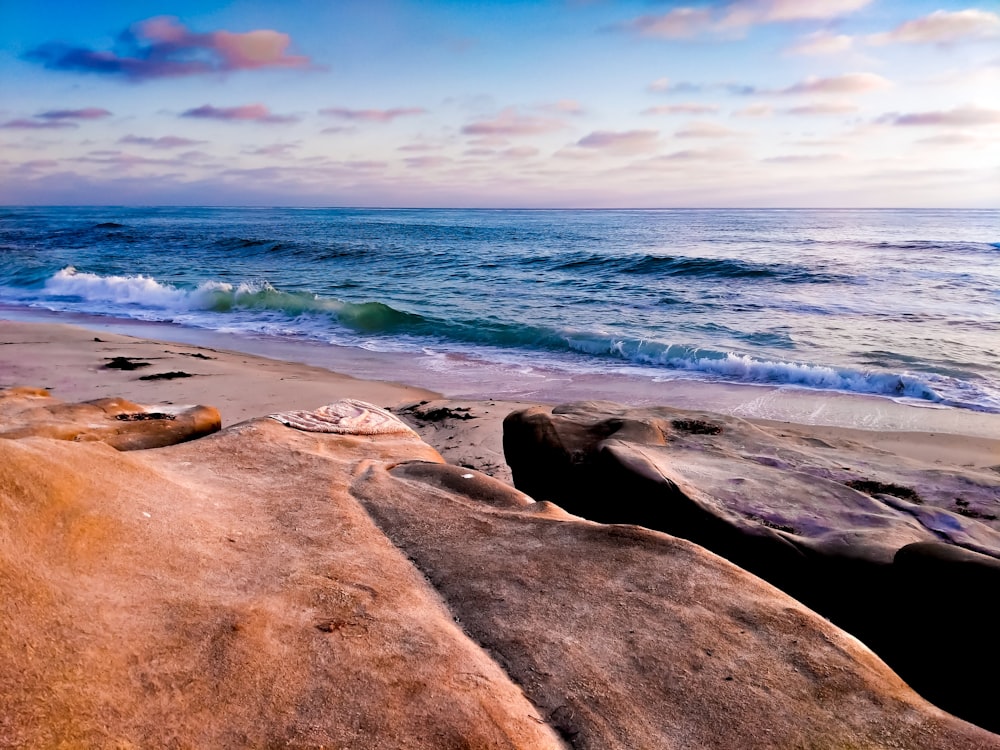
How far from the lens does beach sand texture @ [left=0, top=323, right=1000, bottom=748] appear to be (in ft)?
5.29

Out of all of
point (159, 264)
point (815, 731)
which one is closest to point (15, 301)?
point (159, 264)

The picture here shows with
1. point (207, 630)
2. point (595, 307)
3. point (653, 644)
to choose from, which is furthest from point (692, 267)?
point (207, 630)

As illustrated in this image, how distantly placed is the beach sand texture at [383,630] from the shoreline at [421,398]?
2.68m

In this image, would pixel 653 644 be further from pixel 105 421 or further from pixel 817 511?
pixel 105 421

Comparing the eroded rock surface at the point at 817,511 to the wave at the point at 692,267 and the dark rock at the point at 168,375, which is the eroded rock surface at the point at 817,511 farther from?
the wave at the point at 692,267

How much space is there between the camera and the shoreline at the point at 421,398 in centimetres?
620

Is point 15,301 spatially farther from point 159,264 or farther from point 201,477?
point 201,477

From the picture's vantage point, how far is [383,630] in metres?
2.02

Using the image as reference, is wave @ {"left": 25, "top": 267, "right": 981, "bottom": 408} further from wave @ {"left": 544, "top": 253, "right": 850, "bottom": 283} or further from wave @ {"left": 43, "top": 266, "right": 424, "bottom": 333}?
wave @ {"left": 544, "top": 253, "right": 850, "bottom": 283}

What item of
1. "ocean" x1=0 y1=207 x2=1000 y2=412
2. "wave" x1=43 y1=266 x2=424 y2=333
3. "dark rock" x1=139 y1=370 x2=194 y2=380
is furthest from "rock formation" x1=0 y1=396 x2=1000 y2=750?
"wave" x1=43 y1=266 x2=424 y2=333

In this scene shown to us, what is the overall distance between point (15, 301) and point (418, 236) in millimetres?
25980

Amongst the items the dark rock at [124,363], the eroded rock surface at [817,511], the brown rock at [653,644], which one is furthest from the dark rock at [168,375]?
the brown rock at [653,644]

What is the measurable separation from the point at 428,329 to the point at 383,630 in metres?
11.3

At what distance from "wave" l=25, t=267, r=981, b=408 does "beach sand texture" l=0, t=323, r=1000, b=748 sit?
7015 millimetres
